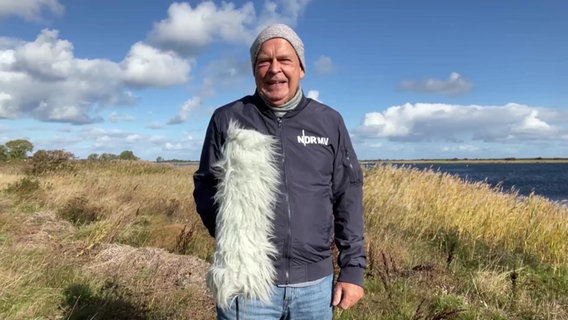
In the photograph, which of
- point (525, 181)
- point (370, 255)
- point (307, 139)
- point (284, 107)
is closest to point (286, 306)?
point (307, 139)

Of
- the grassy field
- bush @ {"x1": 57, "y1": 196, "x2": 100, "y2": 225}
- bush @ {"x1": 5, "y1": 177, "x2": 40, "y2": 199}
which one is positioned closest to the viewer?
the grassy field

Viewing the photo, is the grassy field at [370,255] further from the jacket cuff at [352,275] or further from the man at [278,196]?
the man at [278,196]

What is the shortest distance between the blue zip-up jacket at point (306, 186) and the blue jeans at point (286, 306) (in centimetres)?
5

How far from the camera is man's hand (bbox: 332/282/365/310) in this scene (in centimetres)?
208

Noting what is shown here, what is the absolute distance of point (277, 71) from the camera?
6.44ft

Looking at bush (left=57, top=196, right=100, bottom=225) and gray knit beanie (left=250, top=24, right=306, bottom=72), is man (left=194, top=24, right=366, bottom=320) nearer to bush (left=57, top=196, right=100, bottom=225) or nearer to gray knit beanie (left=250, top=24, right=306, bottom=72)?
gray knit beanie (left=250, top=24, right=306, bottom=72)

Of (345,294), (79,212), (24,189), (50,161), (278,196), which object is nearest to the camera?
(278,196)

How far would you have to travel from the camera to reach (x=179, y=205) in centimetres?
923

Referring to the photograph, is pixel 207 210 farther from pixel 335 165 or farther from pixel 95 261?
pixel 95 261

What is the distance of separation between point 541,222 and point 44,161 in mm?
17156

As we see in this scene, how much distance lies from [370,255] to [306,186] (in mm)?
3151

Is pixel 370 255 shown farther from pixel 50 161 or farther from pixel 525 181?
pixel 525 181

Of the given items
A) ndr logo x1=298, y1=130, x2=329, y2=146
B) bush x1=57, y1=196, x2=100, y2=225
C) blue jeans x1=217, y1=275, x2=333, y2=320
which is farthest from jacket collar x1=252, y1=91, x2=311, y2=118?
bush x1=57, y1=196, x2=100, y2=225

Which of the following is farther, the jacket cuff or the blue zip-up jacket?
the jacket cuff
